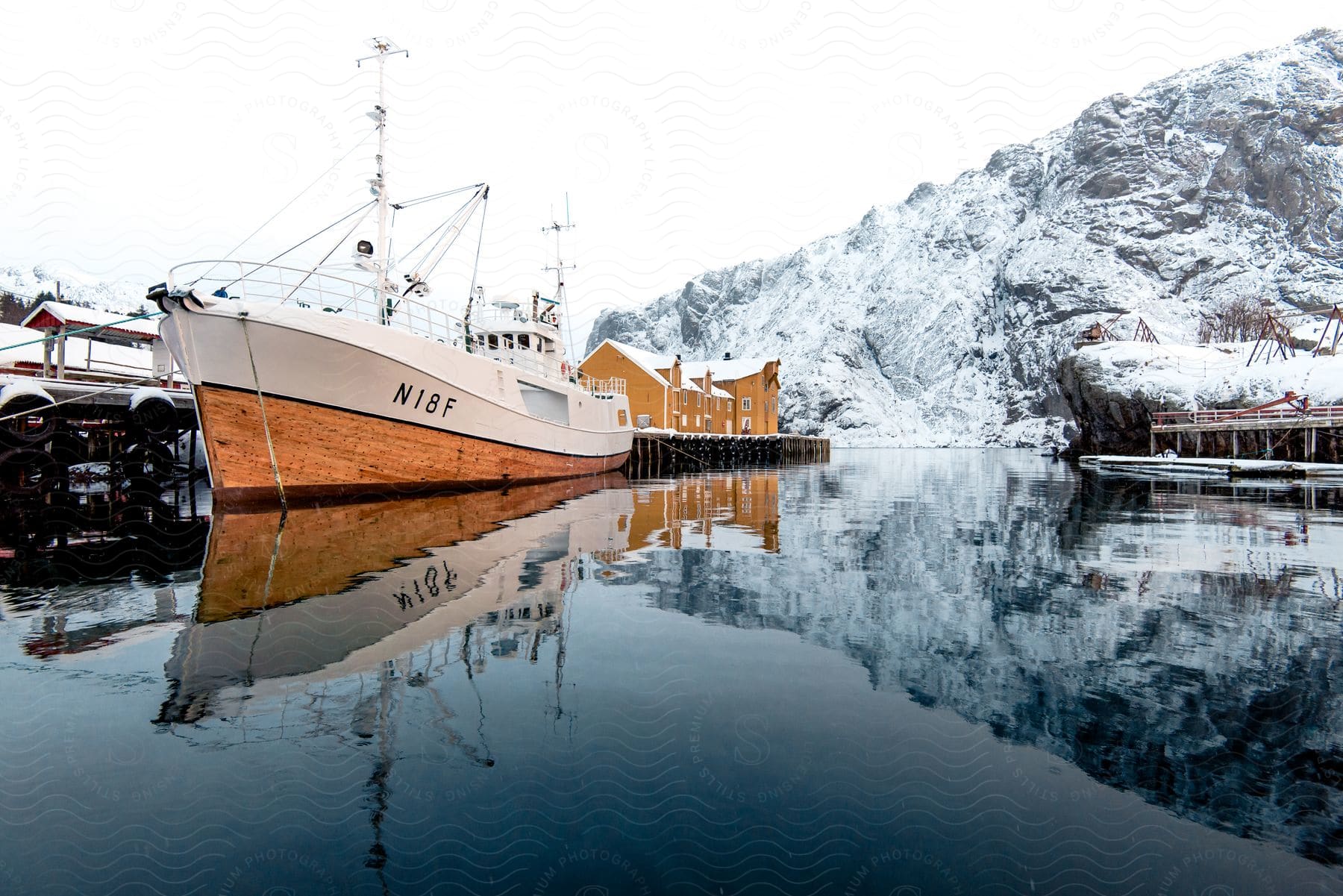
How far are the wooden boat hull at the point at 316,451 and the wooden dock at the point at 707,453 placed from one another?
14.2 m

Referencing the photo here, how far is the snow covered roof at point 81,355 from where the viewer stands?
75.4 ft

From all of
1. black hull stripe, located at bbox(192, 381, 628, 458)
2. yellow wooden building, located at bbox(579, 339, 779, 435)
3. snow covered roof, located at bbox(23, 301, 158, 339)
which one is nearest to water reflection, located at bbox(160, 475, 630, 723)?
black hull stripe, located at bbox(192, 381, 628, 458)

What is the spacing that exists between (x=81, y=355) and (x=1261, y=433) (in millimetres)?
59276

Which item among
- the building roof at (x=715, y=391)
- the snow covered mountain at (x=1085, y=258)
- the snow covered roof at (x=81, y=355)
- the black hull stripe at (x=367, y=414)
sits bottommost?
the black hull stripe at (x=367, y=414)

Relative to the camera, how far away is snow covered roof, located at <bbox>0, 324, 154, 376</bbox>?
75.4 feet

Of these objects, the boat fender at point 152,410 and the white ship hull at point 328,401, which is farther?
the boat fender at point 152,410

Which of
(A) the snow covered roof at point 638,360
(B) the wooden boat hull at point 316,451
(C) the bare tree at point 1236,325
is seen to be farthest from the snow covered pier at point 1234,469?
(C) the bare tree at point 1236,325

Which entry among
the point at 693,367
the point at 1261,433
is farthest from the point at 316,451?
the point at 693,367

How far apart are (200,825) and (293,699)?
4.26 ft

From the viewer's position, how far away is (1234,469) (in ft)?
90.4

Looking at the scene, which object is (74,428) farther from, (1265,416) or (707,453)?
(1265,416)

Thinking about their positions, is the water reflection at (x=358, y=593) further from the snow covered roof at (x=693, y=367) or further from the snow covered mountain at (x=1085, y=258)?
the snow covered mountain at (x=1085, y=258)

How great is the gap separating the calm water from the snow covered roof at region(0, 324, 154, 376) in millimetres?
21588

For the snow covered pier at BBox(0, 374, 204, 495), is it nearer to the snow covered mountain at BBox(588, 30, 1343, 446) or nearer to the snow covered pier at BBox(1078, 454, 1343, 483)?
the snow covered pier at BBox(1078, 454, 1343, 483)
